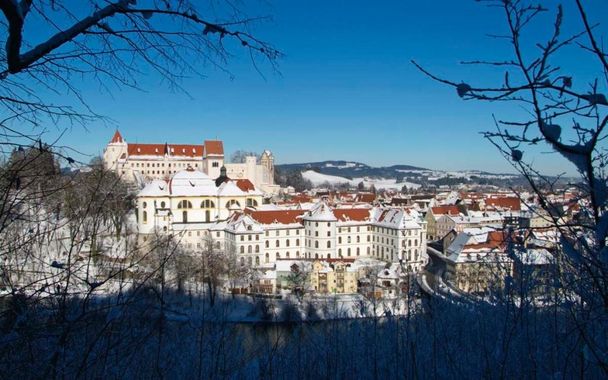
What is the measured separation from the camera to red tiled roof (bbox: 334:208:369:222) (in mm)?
30281

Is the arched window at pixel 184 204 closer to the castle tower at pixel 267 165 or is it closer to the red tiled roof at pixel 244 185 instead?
the red tiled roof at pixel 244 185

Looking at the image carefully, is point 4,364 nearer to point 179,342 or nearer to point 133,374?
point 133,374

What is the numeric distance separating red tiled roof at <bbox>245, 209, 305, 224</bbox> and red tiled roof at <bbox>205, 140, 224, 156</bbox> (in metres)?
21.3

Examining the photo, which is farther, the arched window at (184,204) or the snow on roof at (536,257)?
the arched window at (184,204)

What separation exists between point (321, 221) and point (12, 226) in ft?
83.3

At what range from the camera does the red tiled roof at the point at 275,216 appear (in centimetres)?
2809

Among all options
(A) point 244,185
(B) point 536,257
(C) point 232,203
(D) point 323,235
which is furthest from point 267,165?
(B) point 536,257

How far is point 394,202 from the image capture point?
49.8m

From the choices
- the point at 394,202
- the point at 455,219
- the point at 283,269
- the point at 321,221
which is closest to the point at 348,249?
the point at 321,221

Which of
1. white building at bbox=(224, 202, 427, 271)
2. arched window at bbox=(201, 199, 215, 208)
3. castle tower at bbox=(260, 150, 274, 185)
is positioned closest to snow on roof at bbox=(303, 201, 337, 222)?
white building at bbox=(224, 202, 427, 271)

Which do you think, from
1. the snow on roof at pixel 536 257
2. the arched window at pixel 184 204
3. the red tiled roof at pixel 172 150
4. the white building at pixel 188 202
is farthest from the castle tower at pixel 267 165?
the snow on roof at pixel 536 257

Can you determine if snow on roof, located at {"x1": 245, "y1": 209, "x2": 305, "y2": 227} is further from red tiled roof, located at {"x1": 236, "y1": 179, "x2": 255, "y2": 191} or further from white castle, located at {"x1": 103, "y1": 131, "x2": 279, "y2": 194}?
white castle, located at {"x1": 103, "y1": 131, "x2": 279, "y2": 194}

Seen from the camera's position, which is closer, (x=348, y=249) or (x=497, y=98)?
(x=497, y=98)

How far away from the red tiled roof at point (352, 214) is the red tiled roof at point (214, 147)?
2142cm
